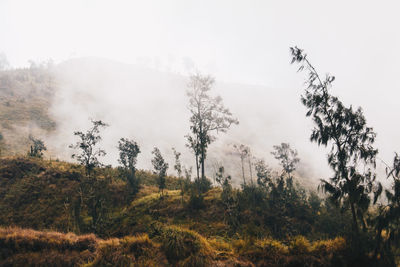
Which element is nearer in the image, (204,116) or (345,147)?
(345,147)

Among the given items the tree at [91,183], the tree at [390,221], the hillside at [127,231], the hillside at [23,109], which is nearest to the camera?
the hillside at [127,231]

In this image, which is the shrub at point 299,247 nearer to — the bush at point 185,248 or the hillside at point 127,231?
the hillside at point 127,231

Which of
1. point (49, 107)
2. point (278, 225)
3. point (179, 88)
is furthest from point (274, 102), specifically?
point (278, 225)

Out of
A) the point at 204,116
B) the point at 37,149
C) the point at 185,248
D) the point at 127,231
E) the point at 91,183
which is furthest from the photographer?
the point at 37,149

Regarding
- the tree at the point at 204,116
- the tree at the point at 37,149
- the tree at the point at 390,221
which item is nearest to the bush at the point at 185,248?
the tree at the point at 390,221

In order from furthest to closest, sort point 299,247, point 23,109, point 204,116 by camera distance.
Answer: point 23,109 < point 204,116 < point 299,247

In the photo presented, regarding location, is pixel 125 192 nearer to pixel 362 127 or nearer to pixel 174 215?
pixel 174 215

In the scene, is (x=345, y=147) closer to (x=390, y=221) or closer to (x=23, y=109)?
(x=390, y=221)

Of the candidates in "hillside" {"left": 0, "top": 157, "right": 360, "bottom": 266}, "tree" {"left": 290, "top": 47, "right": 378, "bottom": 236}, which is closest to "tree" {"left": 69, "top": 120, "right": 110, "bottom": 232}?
"hillside" {"left": 0, "top": 157, "right": 360, "bottom": 266}

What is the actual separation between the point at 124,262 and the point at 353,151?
45.5ft

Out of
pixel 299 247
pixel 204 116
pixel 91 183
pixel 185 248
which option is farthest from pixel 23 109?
pixel 299 247

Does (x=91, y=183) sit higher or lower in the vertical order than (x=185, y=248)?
higher

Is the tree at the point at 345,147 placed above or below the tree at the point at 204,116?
below

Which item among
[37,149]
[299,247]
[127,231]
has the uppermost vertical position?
[37,149]
